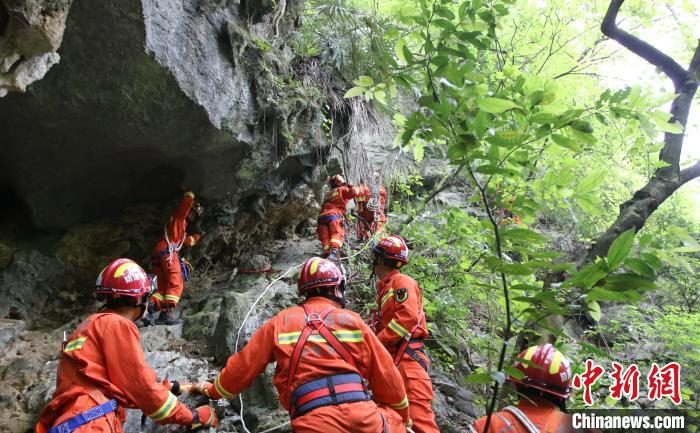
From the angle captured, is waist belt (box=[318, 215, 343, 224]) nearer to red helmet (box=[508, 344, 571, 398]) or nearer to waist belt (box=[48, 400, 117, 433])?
red helmet (box=[508, 344, 571, 398])

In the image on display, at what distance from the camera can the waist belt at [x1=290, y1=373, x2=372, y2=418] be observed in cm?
261

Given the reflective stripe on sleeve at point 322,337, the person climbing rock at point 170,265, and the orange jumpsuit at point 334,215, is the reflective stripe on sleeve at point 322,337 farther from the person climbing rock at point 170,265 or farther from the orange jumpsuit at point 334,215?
the orange jumpsuit at point 334,215

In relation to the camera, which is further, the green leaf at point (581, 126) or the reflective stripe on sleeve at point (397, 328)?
the reflective stripe on sleeve at point (397, 328)

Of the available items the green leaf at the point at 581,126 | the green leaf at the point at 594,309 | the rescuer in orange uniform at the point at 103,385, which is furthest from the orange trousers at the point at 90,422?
the green leaf at the point at 581,126

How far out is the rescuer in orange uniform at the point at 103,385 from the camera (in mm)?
2549

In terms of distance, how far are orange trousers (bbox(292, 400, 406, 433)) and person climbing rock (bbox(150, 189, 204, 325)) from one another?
4.31 meters

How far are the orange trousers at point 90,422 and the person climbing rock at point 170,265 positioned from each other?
362cm

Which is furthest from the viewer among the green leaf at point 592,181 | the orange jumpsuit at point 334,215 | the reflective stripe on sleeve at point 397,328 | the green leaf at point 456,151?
the orange jumpsuit at point 334,215

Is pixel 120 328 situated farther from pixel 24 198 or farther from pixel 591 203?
pixel 24 198

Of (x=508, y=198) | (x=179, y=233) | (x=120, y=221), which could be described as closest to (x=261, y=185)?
(x=179, y=233)

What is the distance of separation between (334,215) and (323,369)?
222 inches

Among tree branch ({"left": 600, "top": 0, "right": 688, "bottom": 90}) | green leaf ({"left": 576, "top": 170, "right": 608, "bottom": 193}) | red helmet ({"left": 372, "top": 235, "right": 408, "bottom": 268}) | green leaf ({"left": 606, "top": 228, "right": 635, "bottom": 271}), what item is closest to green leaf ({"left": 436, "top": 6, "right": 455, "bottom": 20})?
green leaf ({"left": 576, "top": 170, "right": 608, "bottom": 193})

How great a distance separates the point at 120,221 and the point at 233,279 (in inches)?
88.5

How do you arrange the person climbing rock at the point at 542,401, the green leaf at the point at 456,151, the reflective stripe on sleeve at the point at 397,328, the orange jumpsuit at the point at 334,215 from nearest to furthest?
1. the green leaf at the point at 456,151
2. the person climbing rock at the point at 542,401
3. the reflective stripe on sleeve at the point at 397,328
4. the orange jumpsuit at the point at 334,215
